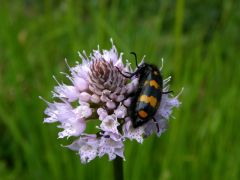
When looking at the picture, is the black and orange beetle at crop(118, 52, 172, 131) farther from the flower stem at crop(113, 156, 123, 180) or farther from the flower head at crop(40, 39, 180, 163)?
the flower stem at crop(113, 156, 123, 180)

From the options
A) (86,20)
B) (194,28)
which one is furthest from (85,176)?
(86,20)

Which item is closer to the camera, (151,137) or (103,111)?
(103,111)

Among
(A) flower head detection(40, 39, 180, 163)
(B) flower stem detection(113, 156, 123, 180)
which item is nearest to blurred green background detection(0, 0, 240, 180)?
(A) flower head detection(40, 39, 180, 163)

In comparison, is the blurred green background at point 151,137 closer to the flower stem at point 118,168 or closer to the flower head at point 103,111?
the flower head at point 103,111

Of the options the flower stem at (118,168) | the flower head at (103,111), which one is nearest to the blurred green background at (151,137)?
the flower head at (103,111)

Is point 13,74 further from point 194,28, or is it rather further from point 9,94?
Answer: point 194,28

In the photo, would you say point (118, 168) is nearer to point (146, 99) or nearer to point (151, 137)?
point (146, 99)

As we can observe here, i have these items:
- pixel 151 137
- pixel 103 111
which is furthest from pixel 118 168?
pixel 151 137
